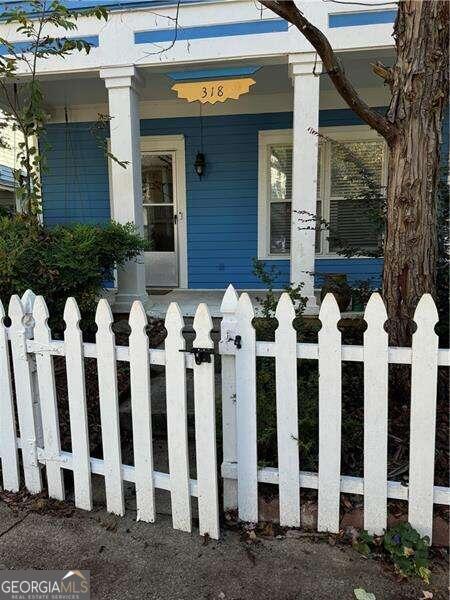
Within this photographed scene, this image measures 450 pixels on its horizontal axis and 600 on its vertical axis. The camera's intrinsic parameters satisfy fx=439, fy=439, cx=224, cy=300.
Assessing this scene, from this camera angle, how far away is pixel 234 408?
1984mm

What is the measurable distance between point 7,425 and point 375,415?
1.89m

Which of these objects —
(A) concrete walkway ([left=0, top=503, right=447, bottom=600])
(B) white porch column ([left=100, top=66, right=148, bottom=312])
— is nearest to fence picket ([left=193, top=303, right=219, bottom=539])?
(A) concrete walkway ([left=0, top=503, right=447, bottom=600])

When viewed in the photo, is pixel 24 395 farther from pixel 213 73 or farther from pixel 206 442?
pixel 213 73

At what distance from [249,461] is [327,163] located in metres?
5.28

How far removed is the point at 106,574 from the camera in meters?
1.80

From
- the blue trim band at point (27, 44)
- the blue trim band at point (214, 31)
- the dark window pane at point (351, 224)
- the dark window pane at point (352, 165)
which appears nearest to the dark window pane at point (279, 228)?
the dark window pane at point (351, 224)

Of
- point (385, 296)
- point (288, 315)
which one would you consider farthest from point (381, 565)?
point (385, 296)

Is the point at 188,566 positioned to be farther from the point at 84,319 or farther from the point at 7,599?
the point at 84,319

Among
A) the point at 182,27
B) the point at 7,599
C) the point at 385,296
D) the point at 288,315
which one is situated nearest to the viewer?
the point at 7,599

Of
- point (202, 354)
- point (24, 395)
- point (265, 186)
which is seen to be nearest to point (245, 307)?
point (202, 354)

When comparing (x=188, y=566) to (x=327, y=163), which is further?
(x=327, y=163)

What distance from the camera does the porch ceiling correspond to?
15.2 ft

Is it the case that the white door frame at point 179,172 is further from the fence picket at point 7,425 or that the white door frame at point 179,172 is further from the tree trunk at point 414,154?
the tree trunk at point 414,154

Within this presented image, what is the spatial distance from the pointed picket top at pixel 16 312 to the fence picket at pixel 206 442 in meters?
0.93
